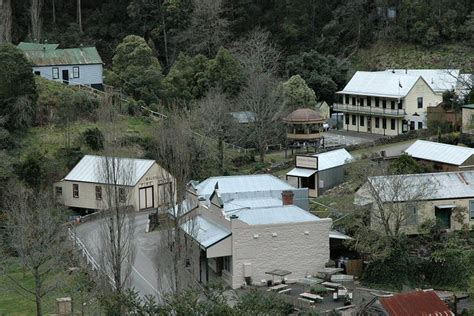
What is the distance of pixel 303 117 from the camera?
6031cm

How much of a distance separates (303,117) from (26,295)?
25889mm

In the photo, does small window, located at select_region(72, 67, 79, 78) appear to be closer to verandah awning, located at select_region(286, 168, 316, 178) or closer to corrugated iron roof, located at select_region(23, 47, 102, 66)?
corrugated iron roof, located at select_region(23, 47, 102, 66)

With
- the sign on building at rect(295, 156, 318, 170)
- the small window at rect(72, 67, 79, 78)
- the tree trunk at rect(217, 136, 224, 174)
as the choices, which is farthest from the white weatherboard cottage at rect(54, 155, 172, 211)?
the small window at rect(72, 67, 79, 78)

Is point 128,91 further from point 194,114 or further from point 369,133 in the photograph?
point 369,133

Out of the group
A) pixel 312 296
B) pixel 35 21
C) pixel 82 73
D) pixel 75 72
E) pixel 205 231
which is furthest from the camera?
pixel 35 21

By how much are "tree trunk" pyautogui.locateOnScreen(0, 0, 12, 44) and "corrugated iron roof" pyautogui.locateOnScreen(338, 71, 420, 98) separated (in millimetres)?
28518

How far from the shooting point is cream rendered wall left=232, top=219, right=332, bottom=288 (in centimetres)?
3994

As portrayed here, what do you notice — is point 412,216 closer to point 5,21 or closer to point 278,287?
point 278,287

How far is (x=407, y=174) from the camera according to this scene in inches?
1791

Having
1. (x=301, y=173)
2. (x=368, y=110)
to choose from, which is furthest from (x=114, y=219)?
(x=368, y=110)

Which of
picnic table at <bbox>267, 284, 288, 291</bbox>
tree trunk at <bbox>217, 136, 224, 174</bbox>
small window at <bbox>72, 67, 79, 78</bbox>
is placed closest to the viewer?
picnic table at <bbox>267, 284, 288, 291</bbox>

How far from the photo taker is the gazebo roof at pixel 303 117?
60312 millimetres

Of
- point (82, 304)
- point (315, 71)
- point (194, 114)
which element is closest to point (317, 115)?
point (194, 114)

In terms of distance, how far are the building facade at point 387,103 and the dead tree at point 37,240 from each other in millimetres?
29690
